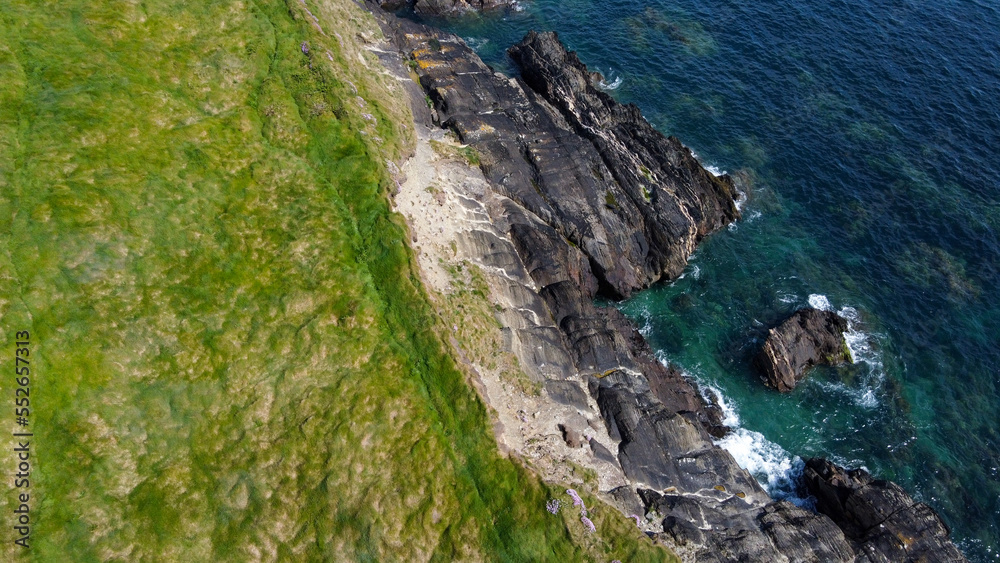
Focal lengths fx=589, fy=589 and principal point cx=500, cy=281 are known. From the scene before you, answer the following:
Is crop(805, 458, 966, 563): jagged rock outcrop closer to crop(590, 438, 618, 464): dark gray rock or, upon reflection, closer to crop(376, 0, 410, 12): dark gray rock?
crop(590, 438, 618, 464): dark gray rock

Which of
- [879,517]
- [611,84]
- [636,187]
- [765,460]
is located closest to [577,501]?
[765,460]

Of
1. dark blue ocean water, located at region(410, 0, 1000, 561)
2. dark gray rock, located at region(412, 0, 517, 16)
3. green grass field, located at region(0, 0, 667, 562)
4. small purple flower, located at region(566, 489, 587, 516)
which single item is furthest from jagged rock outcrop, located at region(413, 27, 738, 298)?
small purple flower, located at region(566, 489, 587, 516)

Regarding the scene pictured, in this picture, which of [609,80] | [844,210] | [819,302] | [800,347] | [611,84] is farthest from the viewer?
[609,80]

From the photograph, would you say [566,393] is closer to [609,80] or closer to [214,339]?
[214,339]

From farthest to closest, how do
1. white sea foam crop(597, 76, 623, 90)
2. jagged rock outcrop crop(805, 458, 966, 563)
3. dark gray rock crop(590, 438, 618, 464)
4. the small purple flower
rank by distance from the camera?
white sea foam crop(597, 76, 623, 90), jagged rock outcrop crop(805, 458, 966, 563), dark gray rock crop(590, 438, 618, 464), the small purple flower

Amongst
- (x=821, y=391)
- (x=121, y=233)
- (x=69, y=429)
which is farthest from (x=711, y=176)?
(x=69, y=429)
